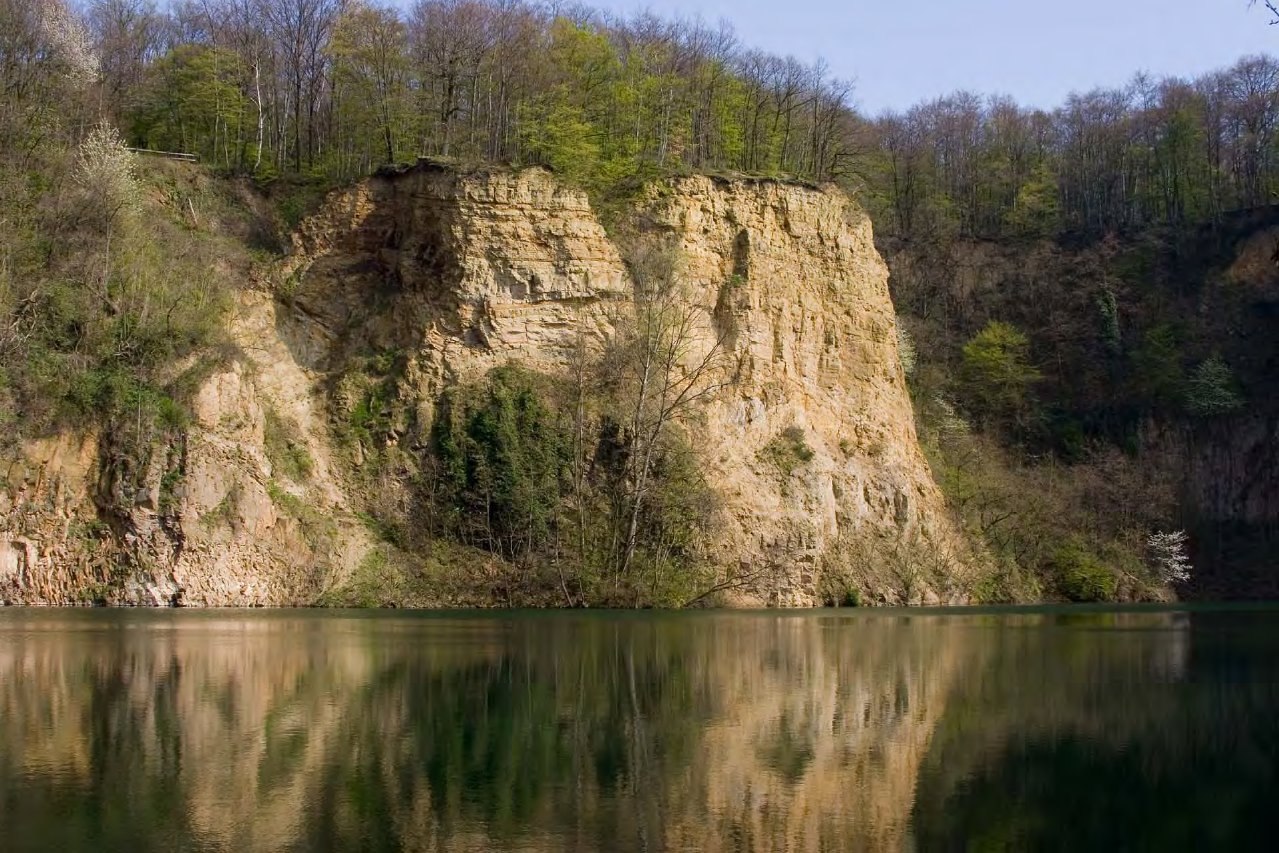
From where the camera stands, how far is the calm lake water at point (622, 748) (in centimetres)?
912

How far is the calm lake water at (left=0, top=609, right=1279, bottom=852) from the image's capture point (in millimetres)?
9125

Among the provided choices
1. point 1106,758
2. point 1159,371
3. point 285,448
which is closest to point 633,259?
point 285,448

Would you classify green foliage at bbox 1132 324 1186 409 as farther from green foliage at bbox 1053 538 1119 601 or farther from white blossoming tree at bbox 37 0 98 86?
white blossoming tree at bbox 37 0 98 86

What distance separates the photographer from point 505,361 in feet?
154

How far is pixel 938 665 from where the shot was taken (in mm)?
21094

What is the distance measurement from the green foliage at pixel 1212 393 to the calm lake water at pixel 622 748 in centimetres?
4488

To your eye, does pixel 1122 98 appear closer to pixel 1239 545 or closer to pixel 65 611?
pixel 1239 545

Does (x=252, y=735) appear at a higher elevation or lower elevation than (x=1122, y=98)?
lower

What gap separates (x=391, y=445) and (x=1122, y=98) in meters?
56.7

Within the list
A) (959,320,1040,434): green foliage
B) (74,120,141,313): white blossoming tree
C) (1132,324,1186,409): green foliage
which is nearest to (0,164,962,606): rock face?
(74,120,141,313): white blossoming tree

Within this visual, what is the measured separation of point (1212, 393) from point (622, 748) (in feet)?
195

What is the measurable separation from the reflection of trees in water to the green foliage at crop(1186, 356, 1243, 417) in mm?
45623

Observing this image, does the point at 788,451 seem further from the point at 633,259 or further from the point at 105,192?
the point at 105,192

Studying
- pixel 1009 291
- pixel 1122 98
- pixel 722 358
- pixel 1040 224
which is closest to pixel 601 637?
pixel 722 358
